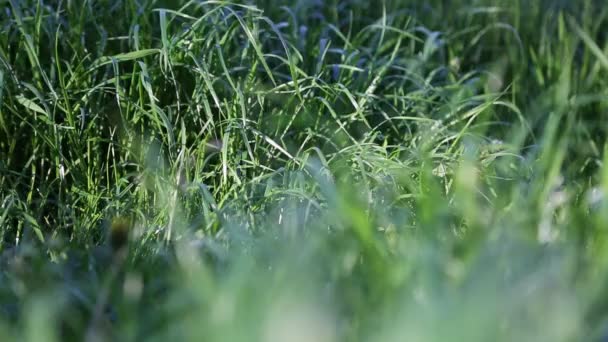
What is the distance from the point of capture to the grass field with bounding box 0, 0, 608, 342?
1.33 metres

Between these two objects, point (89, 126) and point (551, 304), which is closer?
point (551, 304)

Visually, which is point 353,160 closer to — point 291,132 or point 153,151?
point 291,132

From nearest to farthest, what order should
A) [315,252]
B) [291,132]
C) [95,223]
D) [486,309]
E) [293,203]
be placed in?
[486,309]
[315,252]
[293,203]
[95,223]
[291,132]

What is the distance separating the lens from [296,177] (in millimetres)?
2256

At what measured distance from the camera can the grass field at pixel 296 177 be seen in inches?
52.2

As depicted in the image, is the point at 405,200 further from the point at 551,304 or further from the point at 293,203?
the point at 551,304

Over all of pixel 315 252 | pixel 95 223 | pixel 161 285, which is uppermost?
pixel 315 252

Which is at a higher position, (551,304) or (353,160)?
(551,304)

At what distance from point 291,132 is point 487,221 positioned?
3.48ft

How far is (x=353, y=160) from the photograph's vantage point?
2373 mm

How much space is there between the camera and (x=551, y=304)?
1.27m

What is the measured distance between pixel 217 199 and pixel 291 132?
354 millimetres

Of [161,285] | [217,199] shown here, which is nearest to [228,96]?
[217,199]

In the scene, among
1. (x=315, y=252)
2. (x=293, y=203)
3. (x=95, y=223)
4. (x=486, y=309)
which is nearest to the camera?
(x=486, y=309)
